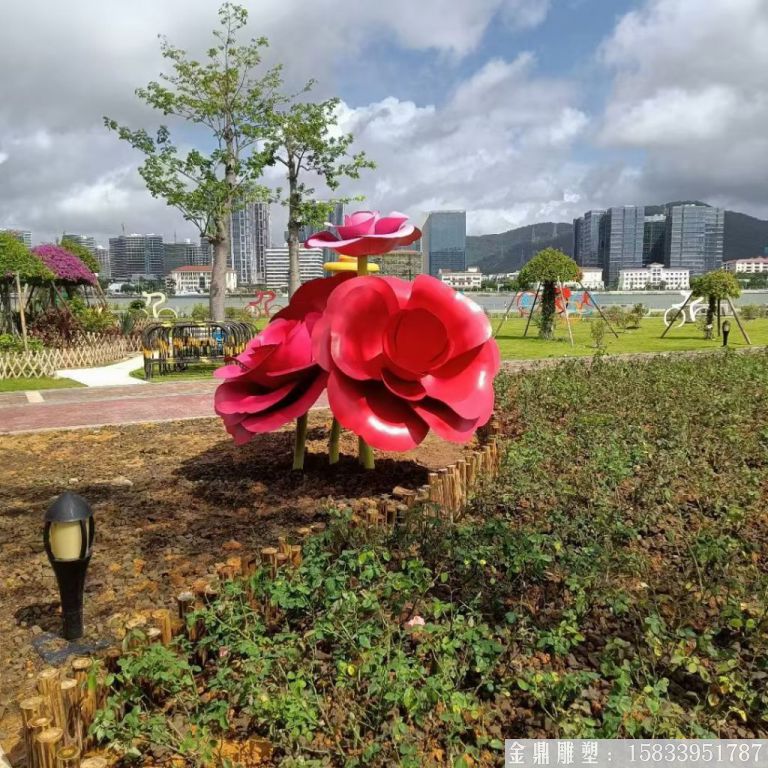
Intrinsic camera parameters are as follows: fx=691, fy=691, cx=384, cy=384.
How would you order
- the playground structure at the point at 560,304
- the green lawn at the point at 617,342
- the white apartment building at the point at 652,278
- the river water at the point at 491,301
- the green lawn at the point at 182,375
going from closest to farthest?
the green lawn at the point at 182,375
the green lawn at the point at 617,342
the playground structure at the point at 560,304
the river water at the point at 491,301
the white apartment building at the point at 652,278

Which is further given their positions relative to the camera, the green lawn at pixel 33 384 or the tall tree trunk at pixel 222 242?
the tall tree trunk at pixel 222 242

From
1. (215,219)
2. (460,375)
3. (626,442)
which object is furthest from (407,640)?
(215,219)

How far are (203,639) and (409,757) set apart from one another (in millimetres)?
1012

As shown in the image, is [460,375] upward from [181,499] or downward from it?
upward

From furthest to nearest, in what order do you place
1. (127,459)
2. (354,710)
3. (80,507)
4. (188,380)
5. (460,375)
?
(188,380) < (127,459) < (460,375) < (80,507) < (354,710)

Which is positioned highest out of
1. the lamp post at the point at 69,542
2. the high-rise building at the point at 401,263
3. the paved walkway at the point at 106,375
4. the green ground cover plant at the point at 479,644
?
the high-rise building at the point at 401,263

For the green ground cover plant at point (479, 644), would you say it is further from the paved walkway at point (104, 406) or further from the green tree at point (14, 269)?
the green tree at point (14, 269)

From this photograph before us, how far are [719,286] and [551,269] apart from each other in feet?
17.3

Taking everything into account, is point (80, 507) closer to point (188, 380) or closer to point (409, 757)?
point (409, 757)

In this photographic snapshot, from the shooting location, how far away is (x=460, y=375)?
480 cm

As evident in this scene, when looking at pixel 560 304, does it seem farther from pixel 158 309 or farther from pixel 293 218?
pixel 158 309

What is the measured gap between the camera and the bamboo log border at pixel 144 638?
7.09 feet

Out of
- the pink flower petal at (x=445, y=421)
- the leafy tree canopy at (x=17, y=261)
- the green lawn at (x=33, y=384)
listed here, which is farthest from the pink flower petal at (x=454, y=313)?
the leafy tree canopy at (x=17, y=261)

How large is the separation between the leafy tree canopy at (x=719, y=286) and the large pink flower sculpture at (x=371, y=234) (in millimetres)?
19274
